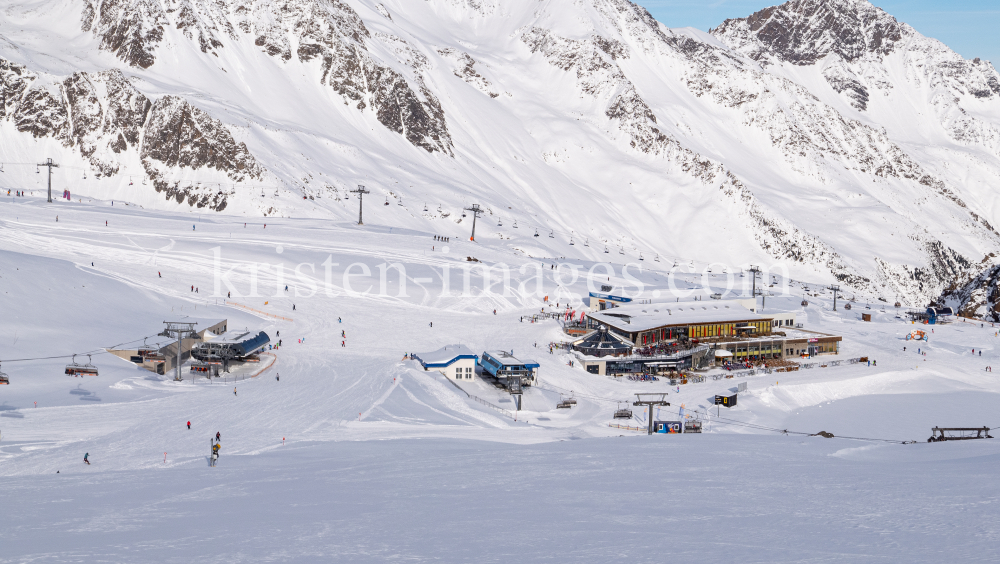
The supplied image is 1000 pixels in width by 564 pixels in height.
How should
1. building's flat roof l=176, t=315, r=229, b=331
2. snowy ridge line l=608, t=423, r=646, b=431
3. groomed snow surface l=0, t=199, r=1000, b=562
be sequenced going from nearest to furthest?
1. groomed snow surface l=0, t=199, r=1000, b=562
2. snowy ridge line l=608, t=423, r=646, b=431
3. building's flat roof l=176, t=315, r=229, b=331

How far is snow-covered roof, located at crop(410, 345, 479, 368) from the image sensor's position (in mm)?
40781

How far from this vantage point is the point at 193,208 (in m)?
94.4

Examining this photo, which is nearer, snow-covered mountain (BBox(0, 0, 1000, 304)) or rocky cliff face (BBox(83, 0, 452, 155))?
snow-covered mountain (BBox(0, 0, 1000, 304))

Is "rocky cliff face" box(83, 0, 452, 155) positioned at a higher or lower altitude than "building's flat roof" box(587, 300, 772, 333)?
higher

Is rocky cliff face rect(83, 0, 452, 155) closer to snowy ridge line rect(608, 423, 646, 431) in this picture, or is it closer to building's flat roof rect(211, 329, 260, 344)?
building's flat roof rect(211, 329, 260, 344)

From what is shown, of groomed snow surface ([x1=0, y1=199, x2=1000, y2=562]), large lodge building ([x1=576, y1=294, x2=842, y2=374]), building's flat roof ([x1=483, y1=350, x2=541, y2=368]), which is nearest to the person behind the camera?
groomed snow surface ([x1=0, y1=199, x2=1000, y2=562])

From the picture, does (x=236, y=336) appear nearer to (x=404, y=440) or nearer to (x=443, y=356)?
(x=443, y=356)

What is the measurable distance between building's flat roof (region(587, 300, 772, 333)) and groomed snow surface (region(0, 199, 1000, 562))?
19.8 feet

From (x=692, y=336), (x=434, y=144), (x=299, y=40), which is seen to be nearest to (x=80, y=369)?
(x=692, y=336)

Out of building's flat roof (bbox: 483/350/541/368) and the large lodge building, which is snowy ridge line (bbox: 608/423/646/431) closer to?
building's flat roof (bbox: 483/350/541/368)

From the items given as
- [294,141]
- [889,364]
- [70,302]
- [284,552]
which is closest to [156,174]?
[294,141]

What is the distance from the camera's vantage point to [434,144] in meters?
136

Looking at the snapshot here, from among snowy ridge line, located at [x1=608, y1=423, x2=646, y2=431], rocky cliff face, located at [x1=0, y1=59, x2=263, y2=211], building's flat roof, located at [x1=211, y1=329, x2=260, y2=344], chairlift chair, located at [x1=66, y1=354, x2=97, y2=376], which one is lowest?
snowy ridge line, located at [x1=608, y1=423, x2=646, y2=431]

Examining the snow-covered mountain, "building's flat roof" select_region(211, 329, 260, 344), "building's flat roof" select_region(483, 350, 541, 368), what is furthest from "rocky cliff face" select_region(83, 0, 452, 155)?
"building's flat roof" select_region(483, 350, 541, 368)
